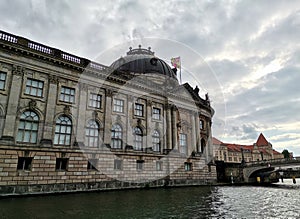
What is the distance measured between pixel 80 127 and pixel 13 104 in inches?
298

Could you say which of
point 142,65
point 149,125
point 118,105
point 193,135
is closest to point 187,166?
point 193,135

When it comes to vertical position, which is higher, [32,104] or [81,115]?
[32,104]

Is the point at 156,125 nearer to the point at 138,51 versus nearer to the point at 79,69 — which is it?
the point at 79,69

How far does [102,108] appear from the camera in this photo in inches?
1209

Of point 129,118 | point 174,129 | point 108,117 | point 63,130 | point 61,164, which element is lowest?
point 61,164

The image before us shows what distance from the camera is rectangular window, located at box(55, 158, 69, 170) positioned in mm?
25194

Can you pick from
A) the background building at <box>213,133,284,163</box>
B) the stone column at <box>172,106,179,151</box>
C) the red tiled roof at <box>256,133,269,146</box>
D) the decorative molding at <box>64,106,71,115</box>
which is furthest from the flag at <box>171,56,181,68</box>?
the red tiled roof at <box>256,133,269,146</box>

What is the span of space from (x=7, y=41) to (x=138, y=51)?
112 ft

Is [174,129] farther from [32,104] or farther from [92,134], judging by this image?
[32,104]

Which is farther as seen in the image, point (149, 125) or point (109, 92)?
point (149, 125)

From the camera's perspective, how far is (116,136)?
1238 inches

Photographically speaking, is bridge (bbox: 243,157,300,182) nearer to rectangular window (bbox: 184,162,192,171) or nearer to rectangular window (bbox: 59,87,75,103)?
rectangular window (bbox: 184,162,192,171)

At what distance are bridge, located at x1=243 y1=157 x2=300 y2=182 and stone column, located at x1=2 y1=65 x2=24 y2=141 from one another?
163 ft

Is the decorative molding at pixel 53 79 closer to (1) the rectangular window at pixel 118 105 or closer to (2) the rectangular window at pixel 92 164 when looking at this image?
(1) the rectangular window at pixel 118 105
